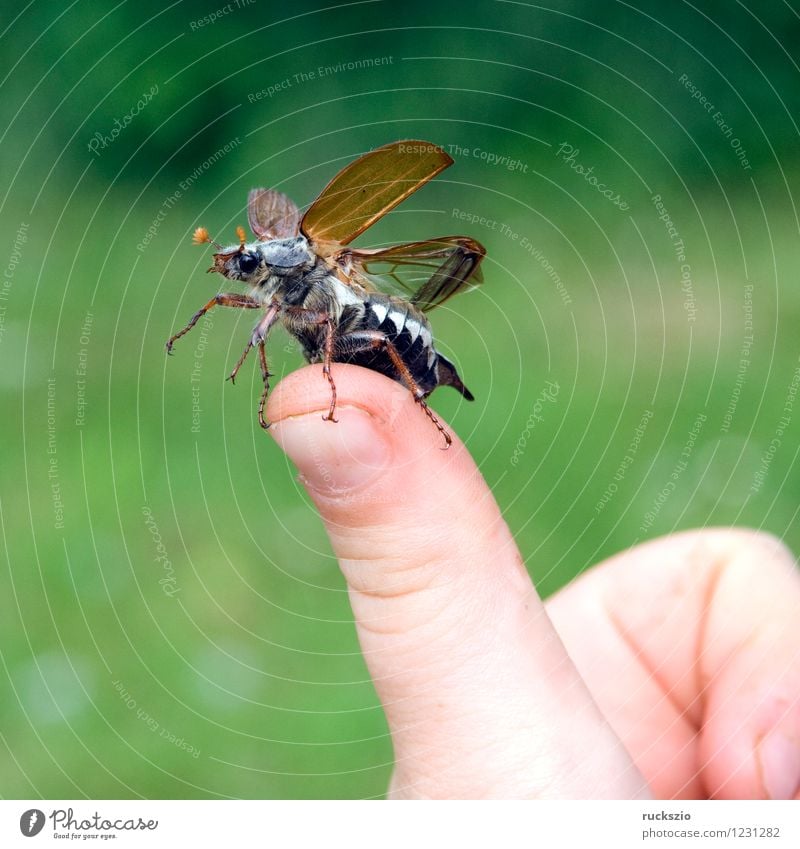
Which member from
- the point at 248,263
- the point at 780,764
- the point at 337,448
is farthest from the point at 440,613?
the point at 780,764

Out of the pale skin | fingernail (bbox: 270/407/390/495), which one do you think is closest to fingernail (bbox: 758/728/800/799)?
the pale skin

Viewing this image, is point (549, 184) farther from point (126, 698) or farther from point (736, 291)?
point (126, 698)

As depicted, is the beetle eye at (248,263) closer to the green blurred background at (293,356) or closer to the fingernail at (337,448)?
the fingernail at (337,448)

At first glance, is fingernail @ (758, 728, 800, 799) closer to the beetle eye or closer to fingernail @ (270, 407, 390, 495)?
fingernail @ (270, 407, 390, 495)

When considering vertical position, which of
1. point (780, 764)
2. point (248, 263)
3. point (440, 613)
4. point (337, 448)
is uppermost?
point (248, 263)

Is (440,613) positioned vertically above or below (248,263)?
below

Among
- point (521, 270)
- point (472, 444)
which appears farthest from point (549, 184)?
point (472, 444)

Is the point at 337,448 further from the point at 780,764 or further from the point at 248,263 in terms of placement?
the point at 780,764

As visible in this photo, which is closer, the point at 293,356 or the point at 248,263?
the point at 248,263
